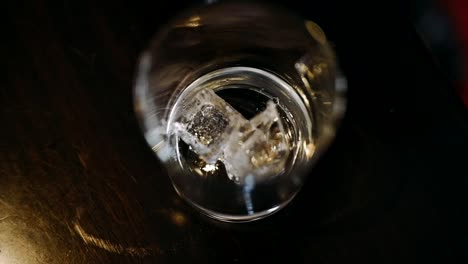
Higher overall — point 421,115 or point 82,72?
point 82,72

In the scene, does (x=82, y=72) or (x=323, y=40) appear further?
(x=82, y=72)

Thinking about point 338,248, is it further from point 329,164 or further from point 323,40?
point 323,40

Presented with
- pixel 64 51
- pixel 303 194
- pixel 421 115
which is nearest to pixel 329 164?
pixel 303 194

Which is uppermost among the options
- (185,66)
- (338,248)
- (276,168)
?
(185,66)
